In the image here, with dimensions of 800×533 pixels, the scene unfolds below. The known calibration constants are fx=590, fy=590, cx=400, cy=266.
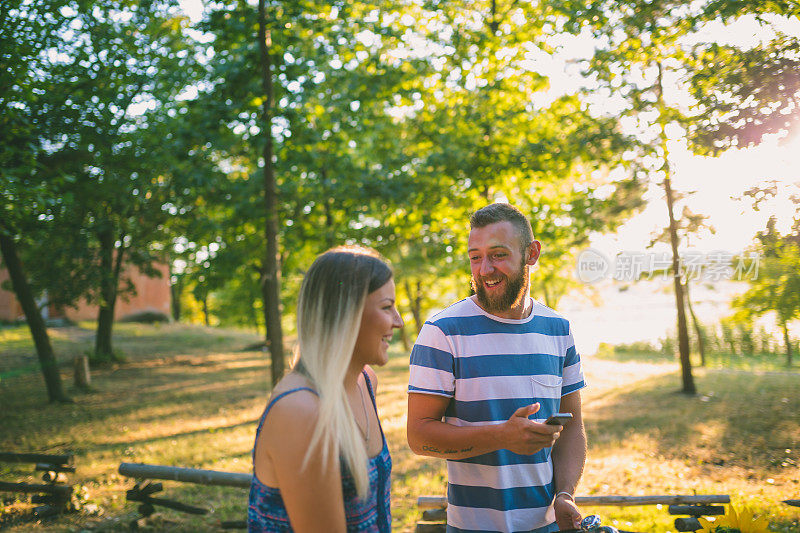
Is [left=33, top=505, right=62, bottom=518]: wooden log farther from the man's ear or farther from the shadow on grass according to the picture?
the shadow on grass

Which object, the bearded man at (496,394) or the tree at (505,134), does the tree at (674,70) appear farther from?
the bearded man at (496,394)

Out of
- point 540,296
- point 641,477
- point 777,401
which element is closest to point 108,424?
point 641,477

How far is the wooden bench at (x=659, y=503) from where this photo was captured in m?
5.14

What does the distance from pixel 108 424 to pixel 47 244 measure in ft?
19.7

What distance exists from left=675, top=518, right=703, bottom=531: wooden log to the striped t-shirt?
3072mm

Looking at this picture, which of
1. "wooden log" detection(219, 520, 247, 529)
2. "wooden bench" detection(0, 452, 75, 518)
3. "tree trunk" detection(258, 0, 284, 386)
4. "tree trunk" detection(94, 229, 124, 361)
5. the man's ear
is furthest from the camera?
"tree trunk" detection(94, 229, 124, 361)

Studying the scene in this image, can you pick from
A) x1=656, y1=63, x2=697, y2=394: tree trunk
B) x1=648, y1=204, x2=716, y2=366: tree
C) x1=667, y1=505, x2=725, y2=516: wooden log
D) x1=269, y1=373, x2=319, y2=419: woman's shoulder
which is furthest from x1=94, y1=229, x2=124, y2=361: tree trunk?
x1=269, y1=373, x2=319, y2=419: woman's shoulder

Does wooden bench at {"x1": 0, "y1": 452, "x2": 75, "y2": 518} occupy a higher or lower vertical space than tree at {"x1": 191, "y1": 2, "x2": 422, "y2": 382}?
lower

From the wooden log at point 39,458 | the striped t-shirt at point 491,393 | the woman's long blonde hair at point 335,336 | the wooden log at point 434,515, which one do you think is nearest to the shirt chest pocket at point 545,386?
the striped t-shirt at point 491,393

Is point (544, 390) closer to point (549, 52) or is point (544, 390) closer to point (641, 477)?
point (641, 477)

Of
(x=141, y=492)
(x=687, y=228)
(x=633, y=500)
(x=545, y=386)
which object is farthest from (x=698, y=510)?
(x=687, y=228)

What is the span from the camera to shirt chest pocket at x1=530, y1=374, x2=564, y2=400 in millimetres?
2740

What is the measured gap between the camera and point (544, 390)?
9.07 ft

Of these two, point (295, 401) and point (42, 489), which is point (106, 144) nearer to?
point (42, 489)
